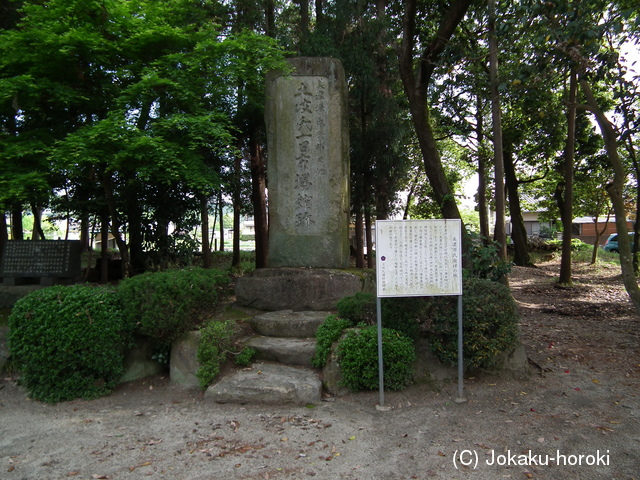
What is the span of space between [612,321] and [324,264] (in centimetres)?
525

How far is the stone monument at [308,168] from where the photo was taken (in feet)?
21.2

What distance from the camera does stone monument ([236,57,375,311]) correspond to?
21.2 ft

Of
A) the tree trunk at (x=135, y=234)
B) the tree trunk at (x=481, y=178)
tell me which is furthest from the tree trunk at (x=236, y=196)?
the tree trunk at (x=481, y=178)

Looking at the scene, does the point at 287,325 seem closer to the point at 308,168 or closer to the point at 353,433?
the point at 353,433

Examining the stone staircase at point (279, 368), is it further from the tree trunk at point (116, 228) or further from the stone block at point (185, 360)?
the tree trunk at point (116, 228)

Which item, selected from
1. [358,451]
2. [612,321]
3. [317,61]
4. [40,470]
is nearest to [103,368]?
[40,470]

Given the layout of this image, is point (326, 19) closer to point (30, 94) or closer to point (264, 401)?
point (30, 94)

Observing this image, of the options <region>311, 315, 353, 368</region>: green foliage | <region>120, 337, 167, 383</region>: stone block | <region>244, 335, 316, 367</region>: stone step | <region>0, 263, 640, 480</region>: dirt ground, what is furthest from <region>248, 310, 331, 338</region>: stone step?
<region>120, 337, 167, 383</region>: stone block

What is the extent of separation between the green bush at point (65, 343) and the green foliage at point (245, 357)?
48.8 inches

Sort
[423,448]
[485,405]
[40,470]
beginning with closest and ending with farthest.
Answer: [40,470] < [423,448] < [485,405]

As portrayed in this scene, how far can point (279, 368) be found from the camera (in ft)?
15.5

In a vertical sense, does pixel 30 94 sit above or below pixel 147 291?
above

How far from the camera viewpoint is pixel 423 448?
3443mm

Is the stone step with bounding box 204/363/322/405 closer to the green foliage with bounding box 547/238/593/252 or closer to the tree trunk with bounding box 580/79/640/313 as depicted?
the tree trunk with bounding box 580/79/640/313
